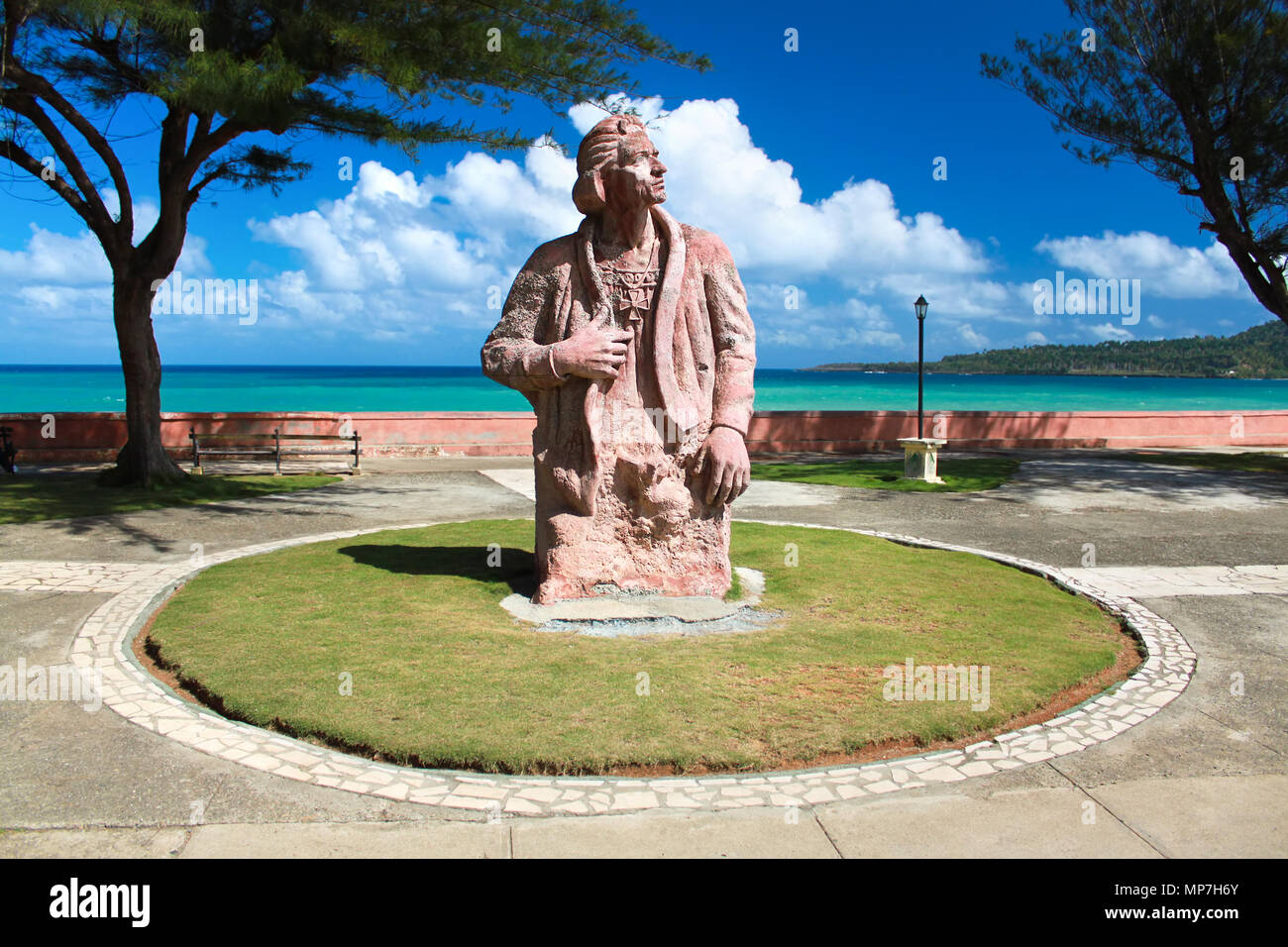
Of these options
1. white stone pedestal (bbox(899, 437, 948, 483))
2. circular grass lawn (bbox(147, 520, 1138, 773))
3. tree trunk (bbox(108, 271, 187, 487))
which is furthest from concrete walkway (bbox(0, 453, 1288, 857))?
white stone pedestal (bbox(899, 437, 948, 483))

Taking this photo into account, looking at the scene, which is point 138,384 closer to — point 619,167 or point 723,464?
point 619,167

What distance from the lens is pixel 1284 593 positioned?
7344 mm

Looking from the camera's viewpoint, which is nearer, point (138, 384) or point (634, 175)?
point (634, 175)

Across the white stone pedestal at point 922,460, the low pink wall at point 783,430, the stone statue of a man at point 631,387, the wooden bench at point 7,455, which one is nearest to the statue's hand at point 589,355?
the stone statue of a man at point 631,387

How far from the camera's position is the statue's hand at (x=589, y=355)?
6.05m

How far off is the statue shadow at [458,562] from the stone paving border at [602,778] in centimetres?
247

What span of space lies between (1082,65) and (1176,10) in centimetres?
167

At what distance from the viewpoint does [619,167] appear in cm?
608

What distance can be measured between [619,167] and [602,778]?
3.97 meters

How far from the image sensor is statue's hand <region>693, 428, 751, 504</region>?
624cm

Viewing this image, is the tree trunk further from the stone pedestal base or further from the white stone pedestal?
the white stone pedestal

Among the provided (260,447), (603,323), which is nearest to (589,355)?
(603,323)

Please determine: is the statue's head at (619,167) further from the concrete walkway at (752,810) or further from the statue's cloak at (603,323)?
the concrete walkway at (752,810)

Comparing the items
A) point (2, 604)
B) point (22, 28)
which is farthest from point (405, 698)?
point (22, 28)
